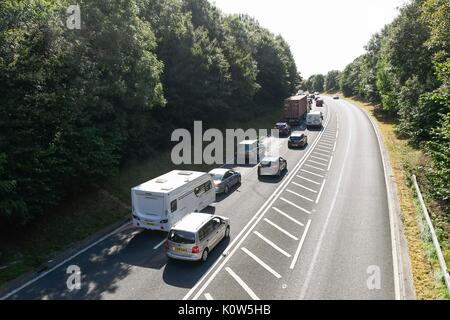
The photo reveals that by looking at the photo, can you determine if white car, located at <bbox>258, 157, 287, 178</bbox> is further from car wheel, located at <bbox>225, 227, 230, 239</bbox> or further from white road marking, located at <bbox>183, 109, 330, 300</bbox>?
car wheel, located at <bbox>225, 227, 230, 239</bbox>

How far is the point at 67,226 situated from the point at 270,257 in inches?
412

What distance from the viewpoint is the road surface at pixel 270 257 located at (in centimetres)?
1295

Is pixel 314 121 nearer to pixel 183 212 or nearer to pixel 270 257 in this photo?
pixel 183 212

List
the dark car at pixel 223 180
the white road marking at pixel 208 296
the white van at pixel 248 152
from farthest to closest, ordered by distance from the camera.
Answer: the white van at pixel 248 152 < the dark car at pixel 223 180 < the white road marking at pixel 208 296

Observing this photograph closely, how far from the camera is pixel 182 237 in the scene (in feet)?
48.5

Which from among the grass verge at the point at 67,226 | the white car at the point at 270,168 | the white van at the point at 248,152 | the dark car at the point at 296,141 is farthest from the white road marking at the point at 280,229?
the dark car at the point at 296,141

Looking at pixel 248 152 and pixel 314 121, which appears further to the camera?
pixel 314 121

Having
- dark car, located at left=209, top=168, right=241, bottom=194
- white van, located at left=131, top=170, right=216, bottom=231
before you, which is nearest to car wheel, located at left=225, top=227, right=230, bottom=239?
white van, located at left=131, top=170, right=216, bottom=231

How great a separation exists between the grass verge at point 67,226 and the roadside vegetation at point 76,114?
5cm

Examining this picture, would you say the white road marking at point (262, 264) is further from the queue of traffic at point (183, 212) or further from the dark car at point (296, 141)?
the dark car at point (296, 141)

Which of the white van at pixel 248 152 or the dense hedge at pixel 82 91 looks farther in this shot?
the white van at pixel 248 152

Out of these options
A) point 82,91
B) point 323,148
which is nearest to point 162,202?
point 82,91
